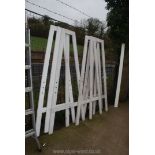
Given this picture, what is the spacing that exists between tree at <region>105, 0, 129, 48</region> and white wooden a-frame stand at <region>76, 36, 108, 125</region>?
22cm

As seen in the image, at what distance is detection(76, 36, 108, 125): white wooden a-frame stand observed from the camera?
269 cm

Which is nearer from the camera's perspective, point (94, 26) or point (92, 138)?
point (92, 138)

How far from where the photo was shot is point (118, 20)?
2.60 metres

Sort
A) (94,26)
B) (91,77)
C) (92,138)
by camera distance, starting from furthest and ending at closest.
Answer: (91,77) < (94,26) < (92,138)

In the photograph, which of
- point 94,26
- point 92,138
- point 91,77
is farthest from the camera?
point 91,77

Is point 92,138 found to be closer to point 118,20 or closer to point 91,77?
point 91,77

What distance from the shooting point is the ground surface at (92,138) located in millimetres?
2160

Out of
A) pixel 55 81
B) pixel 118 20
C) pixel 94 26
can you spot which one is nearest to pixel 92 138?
pixel 55 81

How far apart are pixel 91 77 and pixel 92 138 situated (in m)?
0.73

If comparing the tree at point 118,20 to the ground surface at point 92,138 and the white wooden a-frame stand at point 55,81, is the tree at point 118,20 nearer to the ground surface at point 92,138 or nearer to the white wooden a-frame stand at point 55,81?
the white wooden a-frame stand at point 55,81

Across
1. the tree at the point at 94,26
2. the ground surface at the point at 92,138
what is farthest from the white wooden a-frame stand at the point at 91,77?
the ground surface at the point at 92,138
